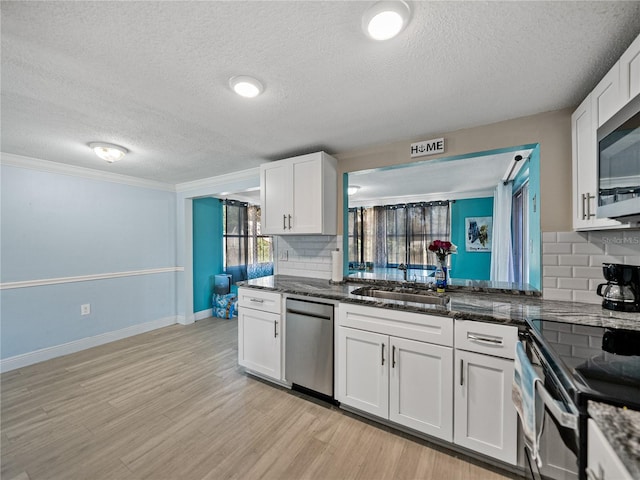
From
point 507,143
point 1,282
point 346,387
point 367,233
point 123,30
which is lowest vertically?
point 346,387

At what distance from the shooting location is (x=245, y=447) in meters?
1.77

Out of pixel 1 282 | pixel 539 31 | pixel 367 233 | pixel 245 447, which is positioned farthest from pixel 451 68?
pixel 367 233

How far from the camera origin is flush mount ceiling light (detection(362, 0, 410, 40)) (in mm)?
1030

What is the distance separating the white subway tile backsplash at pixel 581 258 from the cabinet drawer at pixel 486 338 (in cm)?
75

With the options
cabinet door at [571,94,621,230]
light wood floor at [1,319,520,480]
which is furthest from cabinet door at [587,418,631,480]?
cabinet door at [571,94,621,230]

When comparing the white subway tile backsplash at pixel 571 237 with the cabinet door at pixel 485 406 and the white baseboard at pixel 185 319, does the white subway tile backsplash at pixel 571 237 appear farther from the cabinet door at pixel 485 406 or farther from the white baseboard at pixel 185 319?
the white baseboard at pixel 185 319

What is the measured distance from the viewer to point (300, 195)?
2.73 meters

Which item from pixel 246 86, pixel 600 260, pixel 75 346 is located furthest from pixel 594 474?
pixel 75 346

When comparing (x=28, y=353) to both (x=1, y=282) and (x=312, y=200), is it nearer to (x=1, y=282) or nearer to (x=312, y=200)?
(x=1, y=282)

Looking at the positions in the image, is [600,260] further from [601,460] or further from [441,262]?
[601,460]

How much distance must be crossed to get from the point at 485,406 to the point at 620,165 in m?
1.43

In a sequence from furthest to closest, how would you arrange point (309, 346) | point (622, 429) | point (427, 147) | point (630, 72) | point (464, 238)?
point (464, 238) < point (427, 147) < point (309, 346) < point (630, 72) < point (622, 429)

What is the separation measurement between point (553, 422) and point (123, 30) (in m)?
2.36

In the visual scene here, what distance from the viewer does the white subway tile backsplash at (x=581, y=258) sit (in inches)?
66.3
